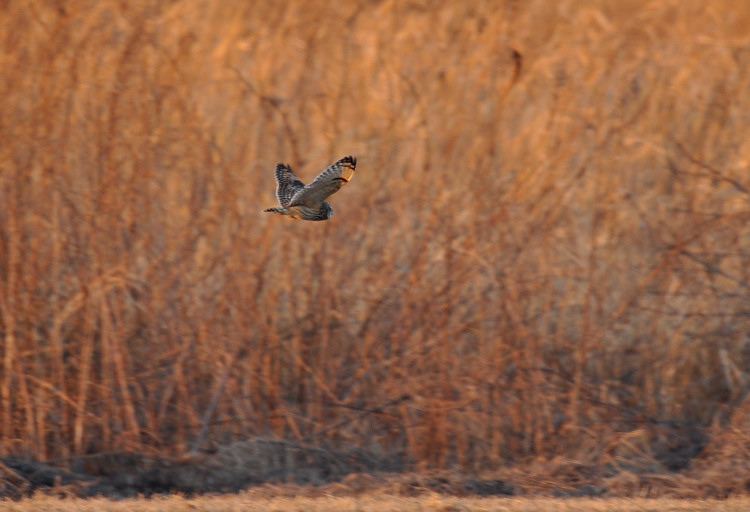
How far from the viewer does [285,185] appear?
4.44 meters

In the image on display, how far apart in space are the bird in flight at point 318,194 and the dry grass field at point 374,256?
231cm

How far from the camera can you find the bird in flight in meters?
3.81

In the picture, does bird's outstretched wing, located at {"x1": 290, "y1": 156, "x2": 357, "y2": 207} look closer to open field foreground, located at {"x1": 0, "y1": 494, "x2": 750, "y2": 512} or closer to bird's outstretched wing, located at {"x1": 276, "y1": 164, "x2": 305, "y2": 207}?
bird's outstretched wing, located at {"x1": 276, "y1": 164, "x2": 305, "y2": 207}

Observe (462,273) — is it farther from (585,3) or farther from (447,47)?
(585,3)

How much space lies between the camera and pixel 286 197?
14.1 ft

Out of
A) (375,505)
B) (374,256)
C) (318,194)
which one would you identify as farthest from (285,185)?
(374,256)

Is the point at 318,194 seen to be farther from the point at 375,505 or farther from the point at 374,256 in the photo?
the point at 374,256

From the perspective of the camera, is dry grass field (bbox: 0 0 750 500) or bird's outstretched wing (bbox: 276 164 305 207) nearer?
bird's outstretched wing (bbox: 276 164 305 207)

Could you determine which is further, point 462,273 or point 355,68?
point 355,68

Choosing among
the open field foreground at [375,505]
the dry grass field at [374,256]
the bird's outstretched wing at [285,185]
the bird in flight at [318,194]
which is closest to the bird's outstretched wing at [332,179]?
the bird in flight at [318,194]

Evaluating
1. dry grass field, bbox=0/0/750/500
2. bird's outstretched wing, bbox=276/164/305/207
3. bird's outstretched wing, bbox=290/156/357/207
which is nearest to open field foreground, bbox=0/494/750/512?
dry grass field, bbox=0/0/750/500

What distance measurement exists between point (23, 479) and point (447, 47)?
4.17m

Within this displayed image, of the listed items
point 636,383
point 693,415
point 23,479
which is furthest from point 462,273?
point 23,479

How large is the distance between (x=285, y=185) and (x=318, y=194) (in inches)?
23.0
